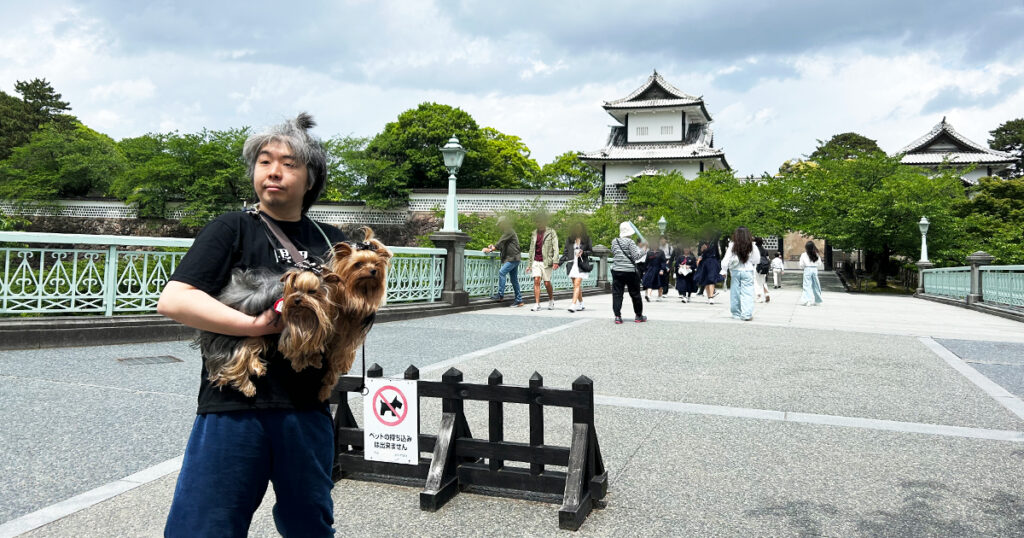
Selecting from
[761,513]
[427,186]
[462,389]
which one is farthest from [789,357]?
[427,186]

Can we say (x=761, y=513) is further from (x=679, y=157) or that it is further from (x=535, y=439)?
(x=679, y=157)

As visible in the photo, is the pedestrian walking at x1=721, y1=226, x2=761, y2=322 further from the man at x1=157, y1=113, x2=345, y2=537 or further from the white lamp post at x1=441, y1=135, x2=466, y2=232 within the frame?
the man at x1=157, y1=113, x2=345, y2=537

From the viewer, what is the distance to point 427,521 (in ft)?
10.4

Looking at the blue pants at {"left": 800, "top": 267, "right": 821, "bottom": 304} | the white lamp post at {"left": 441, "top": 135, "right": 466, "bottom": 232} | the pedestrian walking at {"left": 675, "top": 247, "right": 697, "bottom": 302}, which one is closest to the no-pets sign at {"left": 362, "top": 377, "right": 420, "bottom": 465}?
the white lamp post at {"left": 441, "top": 135, "right": 466, "bottom": 232}

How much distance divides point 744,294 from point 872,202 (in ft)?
75.6

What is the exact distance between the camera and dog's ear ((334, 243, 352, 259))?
176 centimetres

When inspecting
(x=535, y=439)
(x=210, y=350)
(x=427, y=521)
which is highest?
(x=210, y=350)

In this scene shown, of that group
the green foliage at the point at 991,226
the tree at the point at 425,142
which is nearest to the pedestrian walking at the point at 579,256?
the green foliage at the point at 991,226

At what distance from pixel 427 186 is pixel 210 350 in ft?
161

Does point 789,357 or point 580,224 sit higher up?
point 580,224

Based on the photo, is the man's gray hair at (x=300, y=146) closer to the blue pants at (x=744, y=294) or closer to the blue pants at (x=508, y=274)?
the blue pants at (x=744, y=294)

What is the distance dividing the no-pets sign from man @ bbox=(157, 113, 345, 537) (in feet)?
4.56

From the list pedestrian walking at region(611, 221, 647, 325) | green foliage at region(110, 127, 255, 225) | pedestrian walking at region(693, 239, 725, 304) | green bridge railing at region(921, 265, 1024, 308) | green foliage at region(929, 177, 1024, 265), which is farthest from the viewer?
green foliage at region(110, 127, 255, 225)

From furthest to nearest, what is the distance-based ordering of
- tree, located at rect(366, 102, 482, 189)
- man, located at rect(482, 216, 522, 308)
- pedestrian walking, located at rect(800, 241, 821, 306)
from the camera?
tree, located at rect(366, 102, 482, 189)
pedestrian walking, located at rect(800, 241, 821, 306)
man, located at rect(482, 216, 522, 308)
